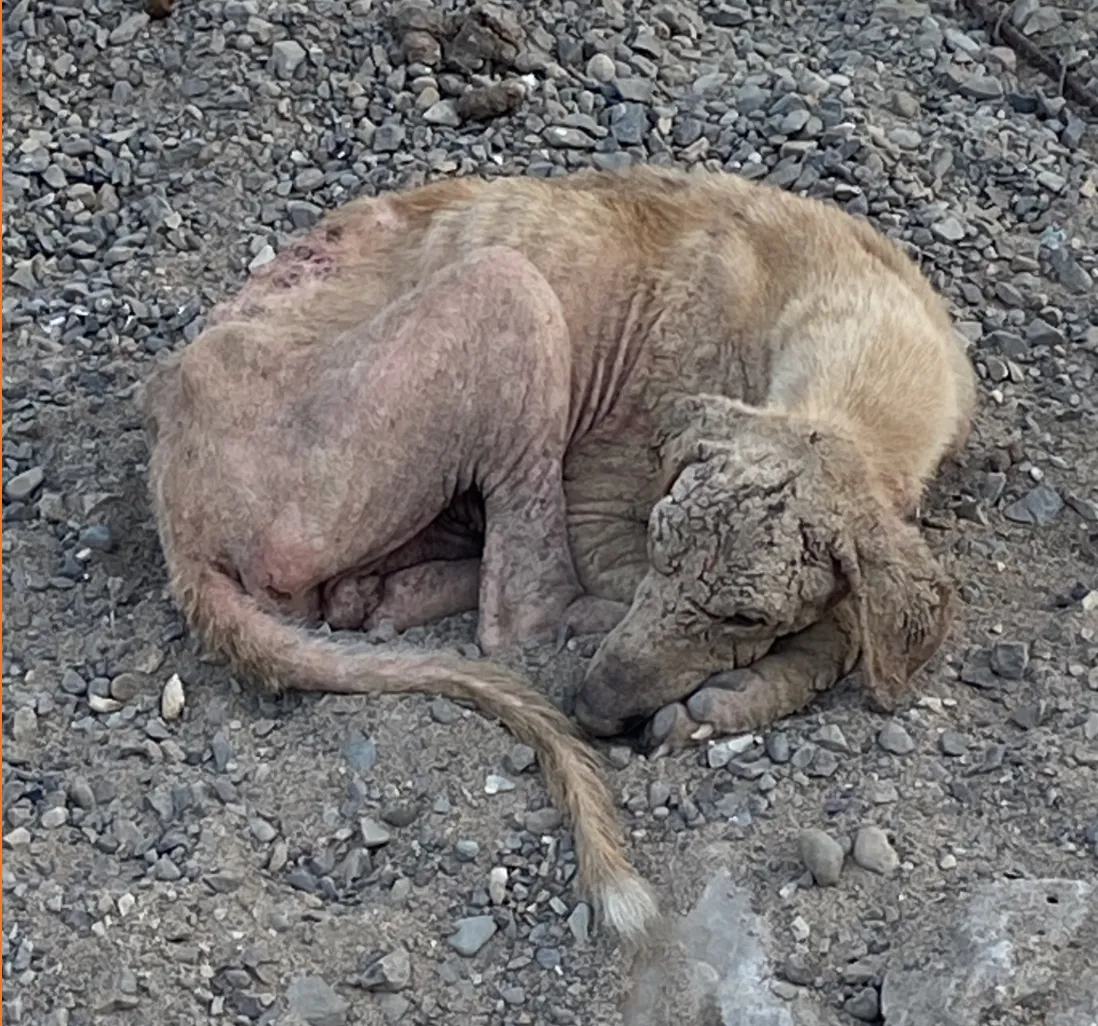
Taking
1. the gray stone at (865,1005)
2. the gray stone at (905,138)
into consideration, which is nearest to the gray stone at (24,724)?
the gray stone at (865,1005)

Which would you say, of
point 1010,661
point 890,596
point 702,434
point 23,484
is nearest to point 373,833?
point 702,434

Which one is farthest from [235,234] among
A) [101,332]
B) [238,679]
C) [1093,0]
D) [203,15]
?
[1093,0]

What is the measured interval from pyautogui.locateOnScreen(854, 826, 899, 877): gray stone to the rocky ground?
1cm

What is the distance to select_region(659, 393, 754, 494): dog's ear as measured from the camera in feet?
20.2

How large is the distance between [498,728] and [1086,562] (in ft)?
6.66

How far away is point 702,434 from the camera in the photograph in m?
6.24

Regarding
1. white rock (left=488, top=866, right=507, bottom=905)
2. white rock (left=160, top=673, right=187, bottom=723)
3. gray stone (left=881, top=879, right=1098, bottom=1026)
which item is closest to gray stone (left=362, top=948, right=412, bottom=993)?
white rock (left=488, top=866, right=507, bottom=905)

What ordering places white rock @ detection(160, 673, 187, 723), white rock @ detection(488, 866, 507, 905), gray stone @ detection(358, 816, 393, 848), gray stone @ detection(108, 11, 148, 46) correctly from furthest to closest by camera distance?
gray stone @ detection(108, 11, 148, 46) → white rock @ detection(160, 673, 187, 723) → gray stone @ detection(358, 816, 393, 848) → white rock @ detection(488, 866, 507, 905)

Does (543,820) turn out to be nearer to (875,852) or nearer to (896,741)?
(875,852)

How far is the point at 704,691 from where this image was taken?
6254 millimetres

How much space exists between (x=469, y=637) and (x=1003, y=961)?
2.30 meters

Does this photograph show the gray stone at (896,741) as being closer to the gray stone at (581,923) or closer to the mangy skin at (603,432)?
the mangy skin at (603,432)

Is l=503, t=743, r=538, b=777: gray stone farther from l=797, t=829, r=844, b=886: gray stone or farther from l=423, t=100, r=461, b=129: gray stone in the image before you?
l=423, t=100, r=461, b=129: gray stone

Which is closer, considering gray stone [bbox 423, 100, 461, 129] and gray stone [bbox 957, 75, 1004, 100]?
gray stone [bbox 423, 100, 461, 129]
